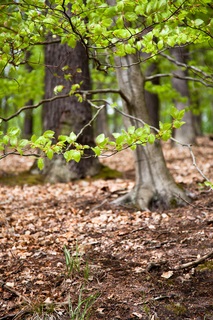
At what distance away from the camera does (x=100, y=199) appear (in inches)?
201

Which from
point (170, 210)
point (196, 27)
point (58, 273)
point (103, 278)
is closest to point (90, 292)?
point (103, 278)

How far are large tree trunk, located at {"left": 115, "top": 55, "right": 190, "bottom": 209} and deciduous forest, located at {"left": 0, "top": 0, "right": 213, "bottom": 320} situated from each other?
2 cm

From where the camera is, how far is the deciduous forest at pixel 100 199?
2633mm

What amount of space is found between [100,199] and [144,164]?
→ 0.95 meters

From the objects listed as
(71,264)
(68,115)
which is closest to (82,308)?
(71,264)

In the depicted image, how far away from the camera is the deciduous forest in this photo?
263 centimetres

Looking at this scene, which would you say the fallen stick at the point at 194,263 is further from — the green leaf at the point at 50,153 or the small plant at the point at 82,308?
the green leaf at the point at 50,153

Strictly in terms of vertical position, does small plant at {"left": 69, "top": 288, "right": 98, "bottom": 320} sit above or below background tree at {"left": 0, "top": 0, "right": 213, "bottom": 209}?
below

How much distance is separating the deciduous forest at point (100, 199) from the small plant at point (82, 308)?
2 centimetres

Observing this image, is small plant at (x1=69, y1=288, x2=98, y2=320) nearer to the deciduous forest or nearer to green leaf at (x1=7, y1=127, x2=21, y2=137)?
the deciduous forest

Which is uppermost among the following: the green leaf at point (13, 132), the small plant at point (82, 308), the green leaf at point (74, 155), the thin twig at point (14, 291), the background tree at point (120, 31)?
the background tree at point (120, 31)

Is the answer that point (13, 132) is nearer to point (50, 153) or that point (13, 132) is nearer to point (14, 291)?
point (50, 153)

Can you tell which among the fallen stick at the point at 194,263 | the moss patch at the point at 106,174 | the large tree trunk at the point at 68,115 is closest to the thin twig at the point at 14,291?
the fallen stick at the point at 194,263

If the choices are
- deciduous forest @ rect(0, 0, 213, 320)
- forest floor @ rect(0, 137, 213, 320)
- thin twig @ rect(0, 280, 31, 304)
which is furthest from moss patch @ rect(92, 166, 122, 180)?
thin twig @ rect(0, 280, 31, 304)
